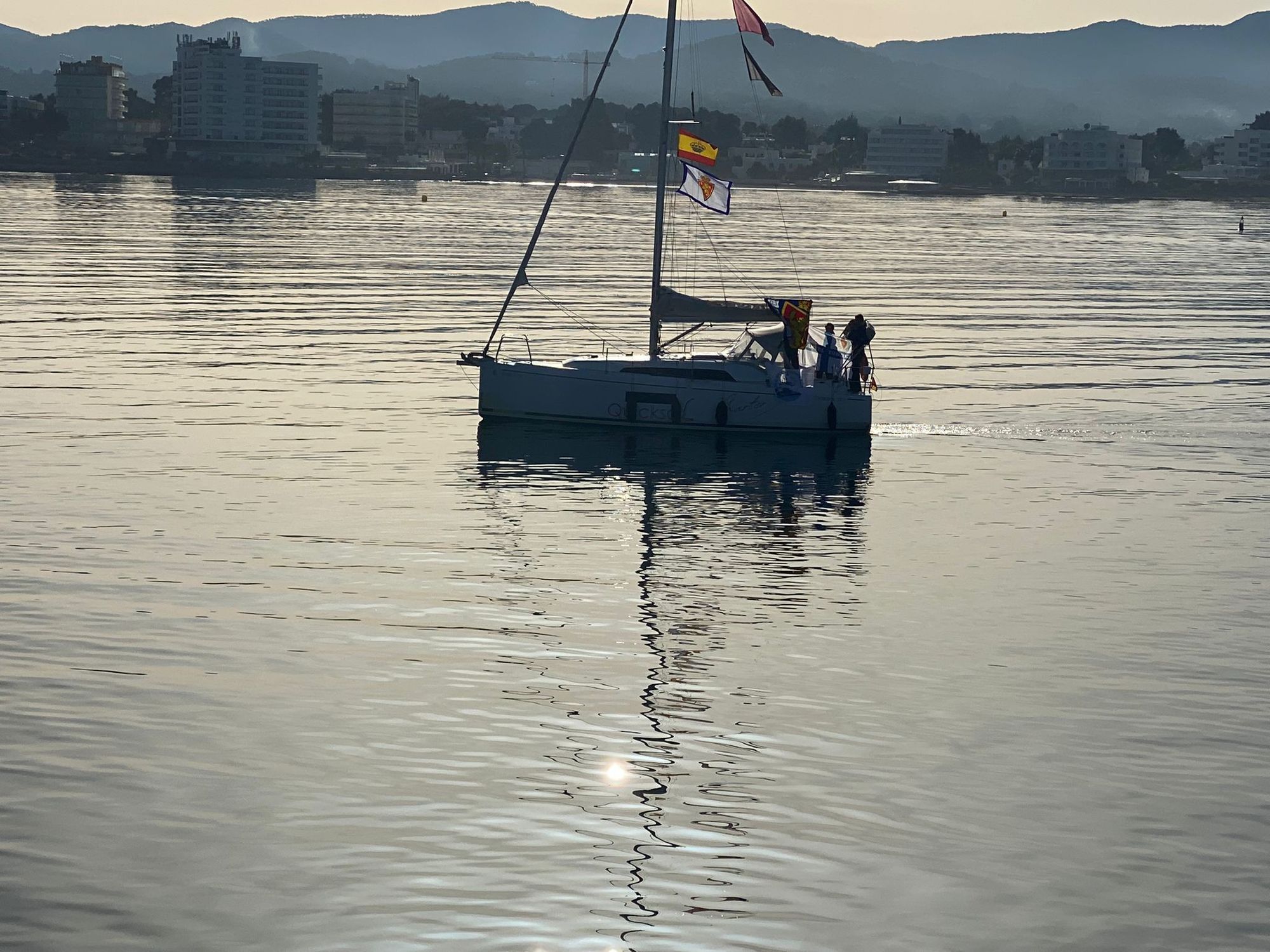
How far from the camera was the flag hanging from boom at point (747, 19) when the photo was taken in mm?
56344

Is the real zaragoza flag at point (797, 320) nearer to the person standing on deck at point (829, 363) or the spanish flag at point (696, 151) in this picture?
the person standing on deck at point (829, 363)

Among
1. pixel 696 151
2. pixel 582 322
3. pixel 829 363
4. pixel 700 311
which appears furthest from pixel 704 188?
pixel 582 322

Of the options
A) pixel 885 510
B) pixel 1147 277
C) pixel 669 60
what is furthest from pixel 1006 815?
pixel 1147 277

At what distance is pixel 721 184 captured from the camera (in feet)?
193

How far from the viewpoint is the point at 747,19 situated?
57.2 meters

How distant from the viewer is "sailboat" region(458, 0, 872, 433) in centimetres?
5659

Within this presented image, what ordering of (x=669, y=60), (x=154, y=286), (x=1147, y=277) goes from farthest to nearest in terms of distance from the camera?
1. (x=1147, y=277)
2. (x=154, y=286)
3. (x=669, y=60)

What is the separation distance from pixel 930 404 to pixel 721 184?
1362 cm

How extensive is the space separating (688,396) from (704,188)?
23.9 ft

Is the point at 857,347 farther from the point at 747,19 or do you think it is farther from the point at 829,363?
the point at 747,19

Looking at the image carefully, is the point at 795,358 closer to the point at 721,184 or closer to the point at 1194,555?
the point at 721,184

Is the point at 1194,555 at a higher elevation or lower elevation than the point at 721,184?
lower

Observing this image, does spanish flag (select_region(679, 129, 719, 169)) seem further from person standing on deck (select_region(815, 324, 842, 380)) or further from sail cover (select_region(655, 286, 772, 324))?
person standing on deck (select_region(815, 324, 842, 380))

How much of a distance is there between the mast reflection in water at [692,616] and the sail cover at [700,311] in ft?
13.5
